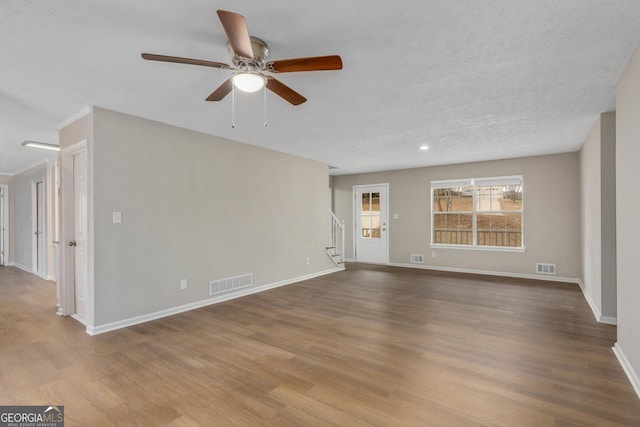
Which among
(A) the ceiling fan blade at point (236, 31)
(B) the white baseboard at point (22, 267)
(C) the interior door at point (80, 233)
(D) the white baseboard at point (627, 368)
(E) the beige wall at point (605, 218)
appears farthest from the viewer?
(B) the white baseboard at point (22, 267)

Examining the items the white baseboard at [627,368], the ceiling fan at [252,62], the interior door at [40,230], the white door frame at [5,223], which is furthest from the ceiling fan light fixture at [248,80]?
the white door frame at [5,223]

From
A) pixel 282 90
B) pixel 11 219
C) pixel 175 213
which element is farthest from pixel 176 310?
pixel 11 219

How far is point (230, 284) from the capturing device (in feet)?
15.9

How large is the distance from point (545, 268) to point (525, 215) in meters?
1.11

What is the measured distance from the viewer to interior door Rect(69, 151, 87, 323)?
3.81 meters

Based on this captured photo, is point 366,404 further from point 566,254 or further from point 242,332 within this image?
point 566,254

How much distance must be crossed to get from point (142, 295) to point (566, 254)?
7.26 m

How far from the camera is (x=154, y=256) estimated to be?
393cm

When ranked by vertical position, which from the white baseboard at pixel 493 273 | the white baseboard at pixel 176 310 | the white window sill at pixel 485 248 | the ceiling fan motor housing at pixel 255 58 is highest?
the ceiling fan motor housing at pixel 255 58

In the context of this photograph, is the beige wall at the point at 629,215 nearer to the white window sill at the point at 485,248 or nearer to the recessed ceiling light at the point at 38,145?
the white window sill at the point at 485,248

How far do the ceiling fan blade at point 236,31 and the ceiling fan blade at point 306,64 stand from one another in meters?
0.20

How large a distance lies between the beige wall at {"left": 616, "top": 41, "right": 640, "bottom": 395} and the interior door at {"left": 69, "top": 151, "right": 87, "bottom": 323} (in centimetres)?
533

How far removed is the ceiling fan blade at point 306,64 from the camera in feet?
6.31

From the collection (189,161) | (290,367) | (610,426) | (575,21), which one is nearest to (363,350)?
(290,367)
